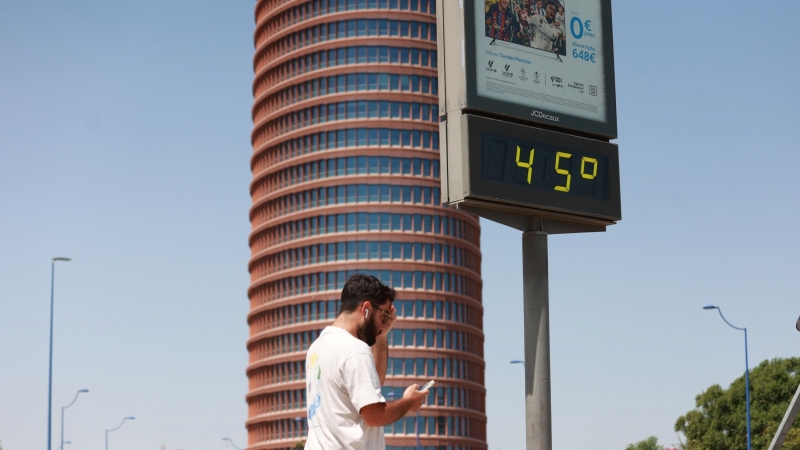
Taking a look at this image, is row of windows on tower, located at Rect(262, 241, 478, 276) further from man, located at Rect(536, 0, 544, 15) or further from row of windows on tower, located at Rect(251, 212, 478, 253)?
man, located at Rect(536, 0, 544, 15)

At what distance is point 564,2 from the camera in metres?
14.6

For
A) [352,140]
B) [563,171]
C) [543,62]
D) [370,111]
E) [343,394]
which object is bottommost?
[343,394]

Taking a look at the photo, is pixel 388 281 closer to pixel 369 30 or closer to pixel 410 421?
pixel 410 421

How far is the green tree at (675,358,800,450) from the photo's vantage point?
236 ft

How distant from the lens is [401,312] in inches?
4897

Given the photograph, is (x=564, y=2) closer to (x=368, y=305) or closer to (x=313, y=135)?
(x=368, y=305)

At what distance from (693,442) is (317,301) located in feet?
192

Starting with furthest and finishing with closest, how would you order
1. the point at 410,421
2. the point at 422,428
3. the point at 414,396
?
1. the point at 410,421
2. the point at 422,428
3. the point at 414,396

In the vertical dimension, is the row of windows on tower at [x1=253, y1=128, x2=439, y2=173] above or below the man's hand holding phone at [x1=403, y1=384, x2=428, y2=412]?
above

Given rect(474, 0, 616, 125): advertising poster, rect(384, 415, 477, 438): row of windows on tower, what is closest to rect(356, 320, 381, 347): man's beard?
rect(474, 0, 616, 125): advertising poster

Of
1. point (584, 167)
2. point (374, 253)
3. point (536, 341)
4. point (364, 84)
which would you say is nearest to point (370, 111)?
point (364, 84)

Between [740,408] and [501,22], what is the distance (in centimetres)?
6317

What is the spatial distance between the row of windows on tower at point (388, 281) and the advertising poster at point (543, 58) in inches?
4248

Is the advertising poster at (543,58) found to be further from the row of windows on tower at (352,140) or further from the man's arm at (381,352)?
the row of windows on tower at (352,140)
